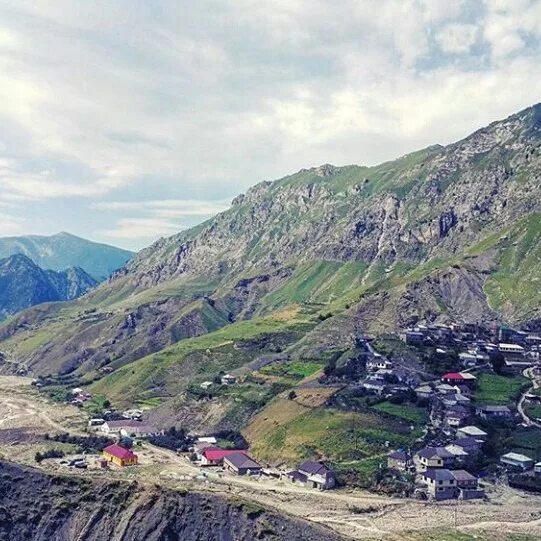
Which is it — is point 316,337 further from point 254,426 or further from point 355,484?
point 355,484

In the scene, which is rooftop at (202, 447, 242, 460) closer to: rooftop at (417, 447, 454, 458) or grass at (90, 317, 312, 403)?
rooftop at (417, 447, 454, 458)

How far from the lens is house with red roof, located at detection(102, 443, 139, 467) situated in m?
104

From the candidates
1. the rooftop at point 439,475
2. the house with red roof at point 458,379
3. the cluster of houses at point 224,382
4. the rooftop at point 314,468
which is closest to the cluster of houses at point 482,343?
the house with red roof at point 458,379

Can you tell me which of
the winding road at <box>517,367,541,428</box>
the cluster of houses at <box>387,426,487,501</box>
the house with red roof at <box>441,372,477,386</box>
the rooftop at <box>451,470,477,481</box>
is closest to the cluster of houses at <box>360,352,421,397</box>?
the house with red roof at <box>441,372,477,386</box>

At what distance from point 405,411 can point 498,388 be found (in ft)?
78.7

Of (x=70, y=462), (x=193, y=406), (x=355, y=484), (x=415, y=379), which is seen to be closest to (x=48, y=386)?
(x=193, y=406)

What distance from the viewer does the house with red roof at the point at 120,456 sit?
340 feet

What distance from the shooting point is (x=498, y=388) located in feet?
410

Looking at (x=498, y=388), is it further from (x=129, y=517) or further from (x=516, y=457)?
(x=129, y=517)

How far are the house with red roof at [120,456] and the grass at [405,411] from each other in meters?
39.6

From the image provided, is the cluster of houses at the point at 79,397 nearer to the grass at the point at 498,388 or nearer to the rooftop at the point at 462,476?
the grass at the point at 498,388

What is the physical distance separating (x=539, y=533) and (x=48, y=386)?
152 meters

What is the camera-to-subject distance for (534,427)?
357 ft

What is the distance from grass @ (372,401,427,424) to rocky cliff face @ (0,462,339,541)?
46534 millimetres
